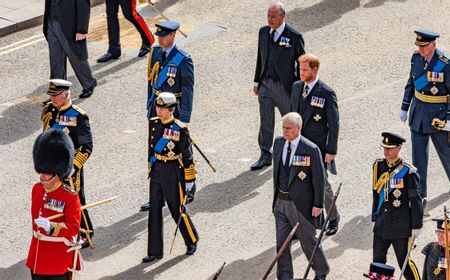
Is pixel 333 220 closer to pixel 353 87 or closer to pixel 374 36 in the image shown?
pixel 353 87

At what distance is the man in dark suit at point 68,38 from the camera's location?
1734cm

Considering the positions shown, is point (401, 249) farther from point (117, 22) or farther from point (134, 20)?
point (117, 22)

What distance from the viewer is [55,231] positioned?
11.6m

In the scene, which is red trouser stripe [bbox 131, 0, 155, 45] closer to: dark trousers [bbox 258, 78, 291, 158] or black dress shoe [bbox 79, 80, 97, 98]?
black dress shoe [bbox 79, 80, 97, 98]

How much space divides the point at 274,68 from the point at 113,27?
4.05 metres

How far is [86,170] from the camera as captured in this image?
603 inches

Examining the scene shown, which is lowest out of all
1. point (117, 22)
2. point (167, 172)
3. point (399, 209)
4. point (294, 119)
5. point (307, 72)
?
point (117, 22)

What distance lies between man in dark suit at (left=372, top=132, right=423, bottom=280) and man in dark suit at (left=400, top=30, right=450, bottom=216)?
68.6 inches

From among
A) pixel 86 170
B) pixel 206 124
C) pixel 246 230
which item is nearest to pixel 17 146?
pixel 86 170

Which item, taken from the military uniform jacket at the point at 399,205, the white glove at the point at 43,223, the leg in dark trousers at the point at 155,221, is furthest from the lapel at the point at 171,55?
the white glove at the point at 43,223

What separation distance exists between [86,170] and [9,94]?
2.72 m

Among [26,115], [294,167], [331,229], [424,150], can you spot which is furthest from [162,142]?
[26,115]

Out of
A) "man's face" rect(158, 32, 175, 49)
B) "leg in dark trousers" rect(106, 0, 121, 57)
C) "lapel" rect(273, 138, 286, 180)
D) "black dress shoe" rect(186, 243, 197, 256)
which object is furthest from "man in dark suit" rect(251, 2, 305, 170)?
"leg in dark trousers" rect(106, 0, 121, 57)

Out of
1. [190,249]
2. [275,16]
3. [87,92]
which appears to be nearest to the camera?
[190,249]
